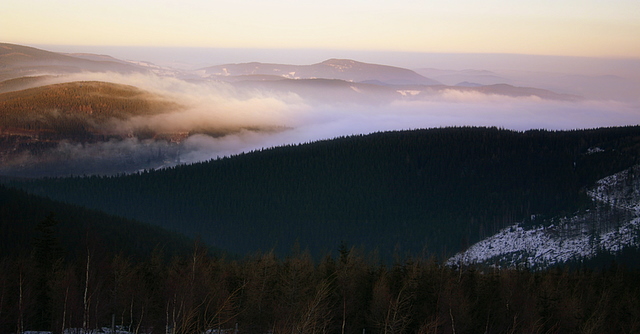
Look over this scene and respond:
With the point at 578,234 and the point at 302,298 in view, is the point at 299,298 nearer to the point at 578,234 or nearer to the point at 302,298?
Result: the point at 302,298

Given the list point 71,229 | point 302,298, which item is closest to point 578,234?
point 71,229

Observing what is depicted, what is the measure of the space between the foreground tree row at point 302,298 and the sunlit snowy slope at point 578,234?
86.3 meters

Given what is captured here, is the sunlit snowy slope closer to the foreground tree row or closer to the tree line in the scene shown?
the foreground tree row

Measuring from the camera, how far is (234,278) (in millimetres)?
57531

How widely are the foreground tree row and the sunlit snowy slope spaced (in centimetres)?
8633

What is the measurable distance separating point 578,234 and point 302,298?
5065 inches

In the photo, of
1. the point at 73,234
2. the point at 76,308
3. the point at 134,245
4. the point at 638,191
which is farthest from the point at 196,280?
the point at 638,191

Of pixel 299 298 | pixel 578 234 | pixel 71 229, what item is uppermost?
pixel 299 298

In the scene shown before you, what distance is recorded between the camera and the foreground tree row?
4688 cm

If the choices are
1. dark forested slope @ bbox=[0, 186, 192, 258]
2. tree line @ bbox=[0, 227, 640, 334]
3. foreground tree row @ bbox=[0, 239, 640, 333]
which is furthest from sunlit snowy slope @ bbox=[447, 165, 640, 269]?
tree line @ bbox=[0, 227, 640, 334]

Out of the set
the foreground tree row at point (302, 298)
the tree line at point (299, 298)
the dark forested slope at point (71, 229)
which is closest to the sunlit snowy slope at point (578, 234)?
the dark forested slope at point (71, 229)

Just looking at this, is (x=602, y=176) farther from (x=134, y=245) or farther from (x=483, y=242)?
(x=134, y=245)

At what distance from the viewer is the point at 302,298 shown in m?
51.6

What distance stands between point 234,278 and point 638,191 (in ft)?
500
